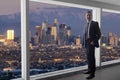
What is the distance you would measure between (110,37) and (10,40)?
202 inches

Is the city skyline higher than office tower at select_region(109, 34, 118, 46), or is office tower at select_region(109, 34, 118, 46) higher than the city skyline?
the city skyline

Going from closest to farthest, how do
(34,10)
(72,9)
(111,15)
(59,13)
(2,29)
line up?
(2,29) → (34,10) → (59,13) → (72,9) → (111,15)

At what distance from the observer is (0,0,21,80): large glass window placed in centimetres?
572

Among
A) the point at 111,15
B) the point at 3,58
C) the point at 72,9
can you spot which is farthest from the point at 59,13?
the point at 111,15

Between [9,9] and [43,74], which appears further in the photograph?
[43,74]

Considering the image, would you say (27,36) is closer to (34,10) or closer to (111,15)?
(34,10)

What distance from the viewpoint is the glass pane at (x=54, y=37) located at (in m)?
6.50

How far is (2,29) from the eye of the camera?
5.64 metres

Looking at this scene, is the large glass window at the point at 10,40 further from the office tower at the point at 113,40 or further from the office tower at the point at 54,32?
the office tower at the point at 113,40

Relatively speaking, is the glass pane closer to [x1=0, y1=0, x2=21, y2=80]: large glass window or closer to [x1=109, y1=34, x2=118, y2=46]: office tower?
[x1=0, y1=0, x2=21, y2=80]: large glass window

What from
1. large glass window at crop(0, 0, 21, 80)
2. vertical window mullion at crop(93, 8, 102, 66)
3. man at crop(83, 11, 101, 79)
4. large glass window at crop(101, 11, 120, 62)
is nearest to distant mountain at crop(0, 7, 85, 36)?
large glass window at crop(0, 0, 21, 80)

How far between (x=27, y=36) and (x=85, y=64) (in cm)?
293

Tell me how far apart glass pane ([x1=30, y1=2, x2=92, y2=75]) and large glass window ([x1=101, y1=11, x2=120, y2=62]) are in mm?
1209

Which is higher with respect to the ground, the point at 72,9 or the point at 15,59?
the point at 72,9
